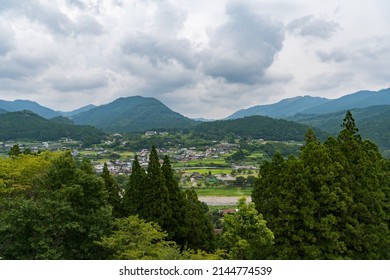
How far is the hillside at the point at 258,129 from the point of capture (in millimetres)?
146650

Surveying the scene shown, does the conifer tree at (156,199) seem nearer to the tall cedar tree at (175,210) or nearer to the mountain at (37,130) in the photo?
the tall cedar tree at (175,210)

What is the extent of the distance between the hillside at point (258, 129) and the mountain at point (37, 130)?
49979mm

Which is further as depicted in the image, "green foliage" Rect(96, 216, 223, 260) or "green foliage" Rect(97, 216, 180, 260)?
"green foliage" Rect(97, 216, 180, 260)

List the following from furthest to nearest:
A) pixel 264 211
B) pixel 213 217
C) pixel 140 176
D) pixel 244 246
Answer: pixel 213 217
pixel 140 176
pixel 264 211
pixel 244 246

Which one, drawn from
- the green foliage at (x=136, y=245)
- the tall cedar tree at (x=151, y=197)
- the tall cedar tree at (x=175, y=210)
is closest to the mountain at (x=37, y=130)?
the tall cedar tree at (x=175, y=210)

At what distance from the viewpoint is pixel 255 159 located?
99.9m

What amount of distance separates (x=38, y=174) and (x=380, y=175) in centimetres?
1601

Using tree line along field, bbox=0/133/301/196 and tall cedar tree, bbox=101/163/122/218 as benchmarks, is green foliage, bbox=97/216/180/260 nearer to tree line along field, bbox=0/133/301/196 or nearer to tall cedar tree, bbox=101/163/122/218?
tall cedar tree, bbox=101/163/122/218

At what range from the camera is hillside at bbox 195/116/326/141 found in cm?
14665

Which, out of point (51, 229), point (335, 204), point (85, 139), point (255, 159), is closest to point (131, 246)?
point (51, 229)

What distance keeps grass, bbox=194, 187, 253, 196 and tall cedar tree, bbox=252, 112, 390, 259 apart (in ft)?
154

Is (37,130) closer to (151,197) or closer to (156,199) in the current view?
(151,197)

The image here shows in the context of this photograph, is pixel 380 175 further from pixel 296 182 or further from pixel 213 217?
pixel 213 217

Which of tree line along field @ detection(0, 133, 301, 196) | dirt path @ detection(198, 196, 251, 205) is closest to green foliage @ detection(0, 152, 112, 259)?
dirt path @ detection(198, 196, 251, 205)
